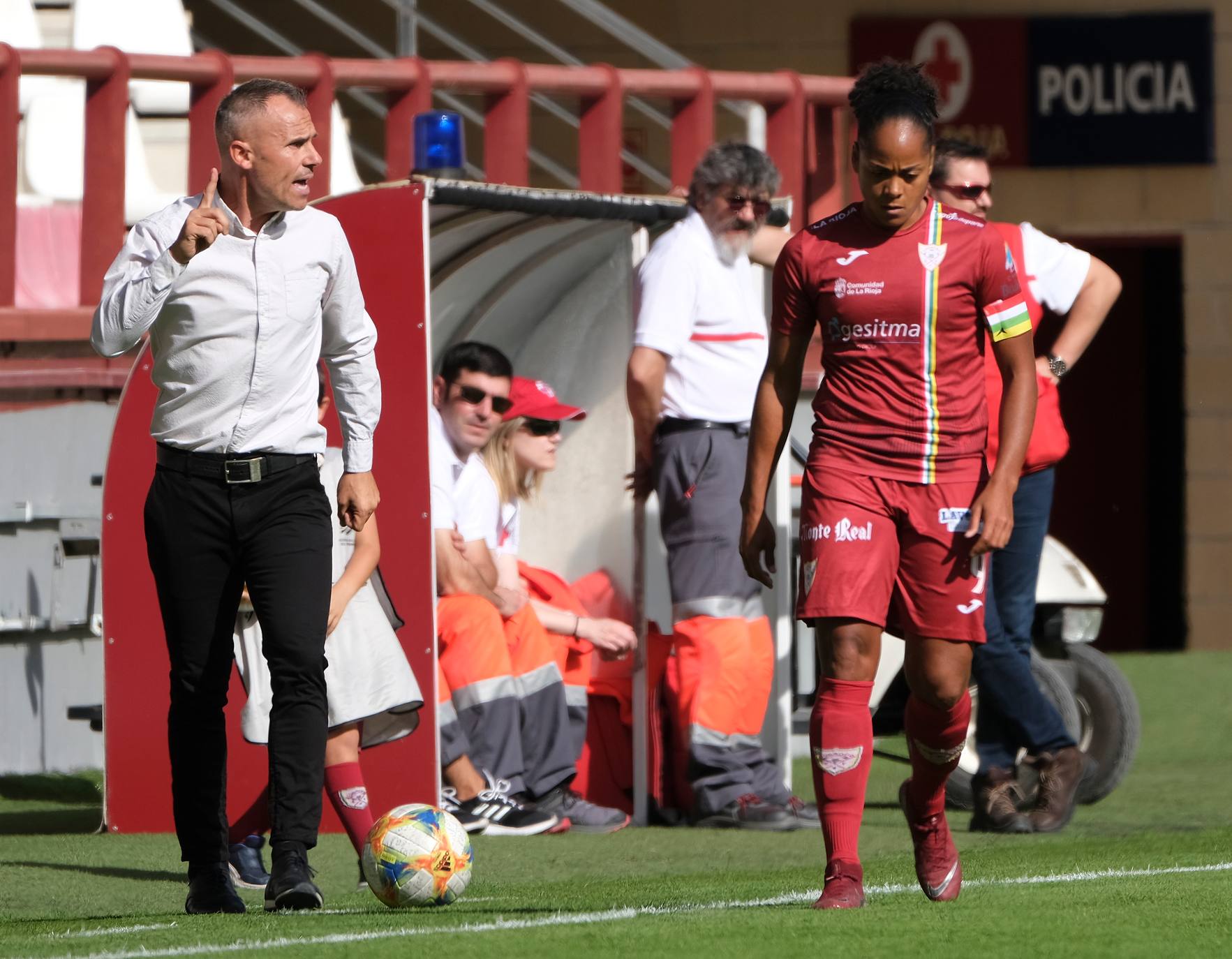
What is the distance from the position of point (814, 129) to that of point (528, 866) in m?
4.67

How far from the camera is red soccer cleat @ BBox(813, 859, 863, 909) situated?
5.13m

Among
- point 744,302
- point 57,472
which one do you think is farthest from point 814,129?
point 57,472

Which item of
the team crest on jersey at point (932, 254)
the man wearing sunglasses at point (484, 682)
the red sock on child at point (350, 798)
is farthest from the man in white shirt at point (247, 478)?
the man wearing sunglasses at point (484, 682)

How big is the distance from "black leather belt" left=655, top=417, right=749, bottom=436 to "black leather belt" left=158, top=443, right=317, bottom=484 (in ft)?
8.98

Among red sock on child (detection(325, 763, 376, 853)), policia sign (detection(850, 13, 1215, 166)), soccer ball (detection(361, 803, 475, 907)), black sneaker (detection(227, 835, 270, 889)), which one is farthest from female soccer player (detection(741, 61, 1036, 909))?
policia sign (detection(850, 13, 1215, 166))

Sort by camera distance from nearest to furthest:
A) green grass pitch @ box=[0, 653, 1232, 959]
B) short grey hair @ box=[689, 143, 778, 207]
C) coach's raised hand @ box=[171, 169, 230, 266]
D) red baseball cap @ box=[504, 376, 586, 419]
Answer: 1. green grass pitch @ box=[0, 653, 1232, 959]
2. coach's raised hand @ box=[171, 169, 230, 266]
3. short grey hair @ box=[689, 143, 778, 207]
4. red baseball cap @ box=[504, 376, 586, 419]

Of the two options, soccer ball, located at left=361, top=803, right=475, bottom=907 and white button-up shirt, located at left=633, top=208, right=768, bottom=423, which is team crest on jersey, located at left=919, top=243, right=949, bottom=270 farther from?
white button-up shirt, located at left=633, top=208, right=768, bottom=423

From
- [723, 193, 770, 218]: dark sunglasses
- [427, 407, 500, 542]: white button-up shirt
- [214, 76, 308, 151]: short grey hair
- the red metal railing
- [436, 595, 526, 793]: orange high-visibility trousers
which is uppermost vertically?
the red metal railing

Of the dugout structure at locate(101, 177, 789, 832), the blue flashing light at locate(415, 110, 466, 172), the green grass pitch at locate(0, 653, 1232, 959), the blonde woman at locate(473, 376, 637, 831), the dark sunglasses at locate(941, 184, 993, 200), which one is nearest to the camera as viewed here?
the green grass pitch at locate(0, 653, 1232, 959)

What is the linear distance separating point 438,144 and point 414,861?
304 centimetres

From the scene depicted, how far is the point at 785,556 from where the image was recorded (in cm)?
852

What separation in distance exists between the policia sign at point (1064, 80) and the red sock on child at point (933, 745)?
9.73 m

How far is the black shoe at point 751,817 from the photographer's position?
7.92 meters

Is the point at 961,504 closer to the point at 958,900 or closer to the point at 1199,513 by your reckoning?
the point at 958,900
